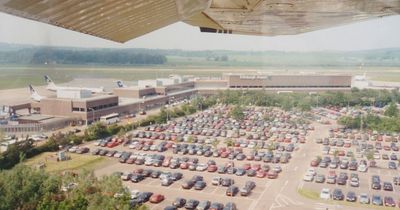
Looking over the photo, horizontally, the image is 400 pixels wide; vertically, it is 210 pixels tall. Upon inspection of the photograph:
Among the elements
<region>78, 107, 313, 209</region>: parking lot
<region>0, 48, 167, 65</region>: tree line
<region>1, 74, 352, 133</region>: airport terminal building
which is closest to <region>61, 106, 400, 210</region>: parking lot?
<region>78, 107, 313, 209</region>: parking lot

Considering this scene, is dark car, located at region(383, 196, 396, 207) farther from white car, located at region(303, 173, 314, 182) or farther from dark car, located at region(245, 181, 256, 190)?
dark car, located at region(245, 181, 256, 190)

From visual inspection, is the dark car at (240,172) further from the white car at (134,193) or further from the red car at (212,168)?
the white car at (134,193)

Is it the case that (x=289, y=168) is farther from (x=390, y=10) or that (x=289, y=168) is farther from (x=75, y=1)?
(x=75, y=1)

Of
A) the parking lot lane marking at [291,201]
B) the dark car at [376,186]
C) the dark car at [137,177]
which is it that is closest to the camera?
the parking lot lane marking at [291,201]

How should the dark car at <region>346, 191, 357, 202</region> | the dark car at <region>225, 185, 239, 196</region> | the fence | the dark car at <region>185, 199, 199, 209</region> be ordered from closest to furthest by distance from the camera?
1. the dark car at <region>185, 199, 199, 209</region>
2. the dark car at <region>346, 191, 357, 202</region>
3. the dark car at <region>225, 185, 239, 196</region>
4. the fence

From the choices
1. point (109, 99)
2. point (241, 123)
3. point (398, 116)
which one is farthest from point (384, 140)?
point (109, 99)

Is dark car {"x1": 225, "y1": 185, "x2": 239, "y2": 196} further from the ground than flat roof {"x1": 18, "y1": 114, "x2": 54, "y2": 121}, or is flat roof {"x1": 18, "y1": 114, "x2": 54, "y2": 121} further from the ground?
flat roof {"x1": 18, "y1": 114, "x2": 54, "y2": 121}

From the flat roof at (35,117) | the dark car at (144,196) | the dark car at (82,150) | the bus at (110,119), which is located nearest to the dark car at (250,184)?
the dark car at (144,196)
